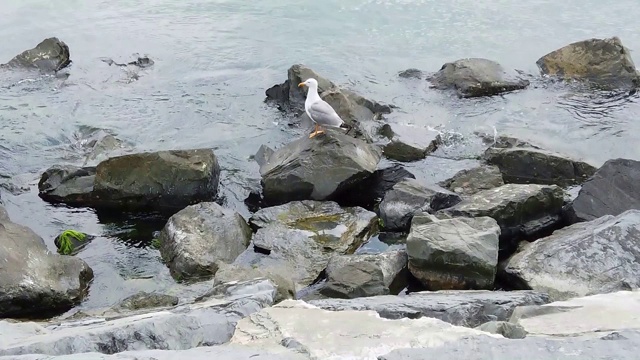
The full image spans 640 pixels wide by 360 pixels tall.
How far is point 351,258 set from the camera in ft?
24.1

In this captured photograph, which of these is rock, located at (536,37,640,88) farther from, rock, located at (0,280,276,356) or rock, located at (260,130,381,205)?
rock, located at (0,280,276,356)

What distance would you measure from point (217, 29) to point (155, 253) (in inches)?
451

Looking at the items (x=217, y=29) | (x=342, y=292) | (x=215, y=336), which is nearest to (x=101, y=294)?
(x=342, y=292)

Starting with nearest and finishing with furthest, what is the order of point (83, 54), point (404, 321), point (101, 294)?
1. point (404, 321)
2. point (101, 294)
3. point (83, 54)

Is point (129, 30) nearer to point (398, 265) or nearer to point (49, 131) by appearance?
point (49, 131)

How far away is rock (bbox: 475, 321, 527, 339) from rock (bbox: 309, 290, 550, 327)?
0.96 meters

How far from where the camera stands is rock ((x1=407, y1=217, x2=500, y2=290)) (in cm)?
700

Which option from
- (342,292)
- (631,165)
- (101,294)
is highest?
(631,165)

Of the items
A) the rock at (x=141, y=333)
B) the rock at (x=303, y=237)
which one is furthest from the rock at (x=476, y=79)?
the rock at (x=141, y=333)

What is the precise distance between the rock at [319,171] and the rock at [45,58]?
333 inches

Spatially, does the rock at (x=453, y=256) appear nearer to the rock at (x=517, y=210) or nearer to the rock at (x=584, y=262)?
the rock at (x=584, y=262)

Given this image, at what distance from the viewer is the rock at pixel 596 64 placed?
1388 centimetres

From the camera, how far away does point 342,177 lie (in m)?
9.22

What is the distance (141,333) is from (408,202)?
17.0 ft
